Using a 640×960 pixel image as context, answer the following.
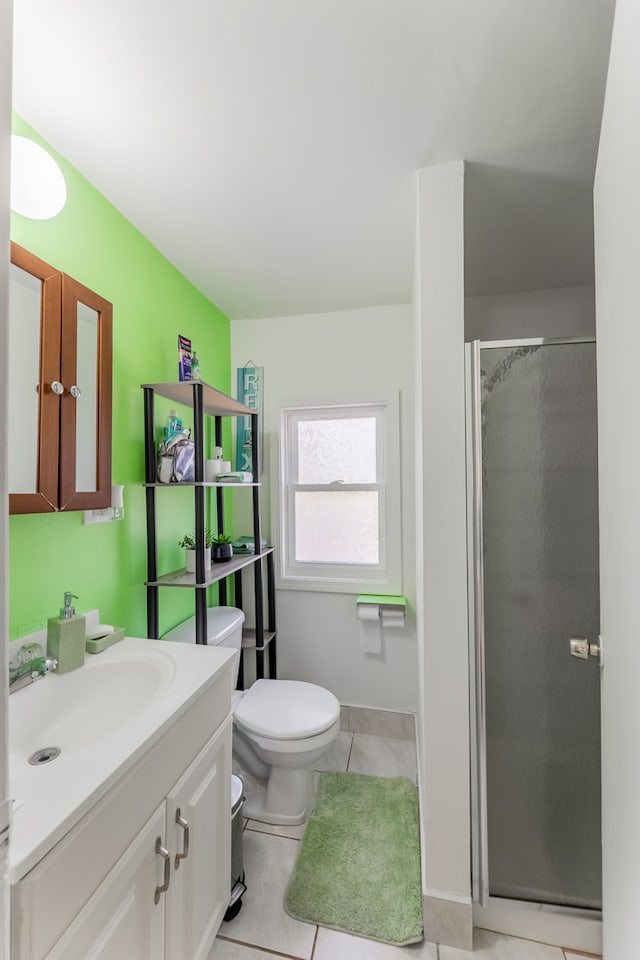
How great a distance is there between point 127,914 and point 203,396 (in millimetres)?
1397

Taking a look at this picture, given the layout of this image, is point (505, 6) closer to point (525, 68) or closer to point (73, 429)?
point (525, 68)

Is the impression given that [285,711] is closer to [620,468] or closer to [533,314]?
[620,468]

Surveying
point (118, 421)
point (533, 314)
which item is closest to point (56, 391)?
point (118, 421)

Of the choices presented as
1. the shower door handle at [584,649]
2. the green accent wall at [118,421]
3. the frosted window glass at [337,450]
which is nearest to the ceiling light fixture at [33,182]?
the green accent wall at [118,421]

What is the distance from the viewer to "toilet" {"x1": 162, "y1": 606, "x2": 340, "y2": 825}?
5.11ft

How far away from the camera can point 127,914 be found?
75 cm

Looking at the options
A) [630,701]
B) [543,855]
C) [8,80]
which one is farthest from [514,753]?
[8,80]

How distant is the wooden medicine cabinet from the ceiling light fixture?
4.0 inches

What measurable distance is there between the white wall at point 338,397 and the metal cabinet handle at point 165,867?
4.83 ft

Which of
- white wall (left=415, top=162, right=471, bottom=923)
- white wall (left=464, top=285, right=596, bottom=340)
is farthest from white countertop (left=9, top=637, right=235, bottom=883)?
white wall (left=464, top=285, right=596, bottom=340)

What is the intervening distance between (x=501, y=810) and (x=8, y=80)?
6.15 feet

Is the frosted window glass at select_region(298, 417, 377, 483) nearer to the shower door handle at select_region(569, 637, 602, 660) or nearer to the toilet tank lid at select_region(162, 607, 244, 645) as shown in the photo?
the toilet tank lid at select_region(162, 607, 244, 645)

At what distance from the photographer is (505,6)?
843 millimetres

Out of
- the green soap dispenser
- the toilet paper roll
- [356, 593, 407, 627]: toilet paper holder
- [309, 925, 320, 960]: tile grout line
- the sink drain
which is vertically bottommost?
[309, 925, 320, 960]: tile grout line
